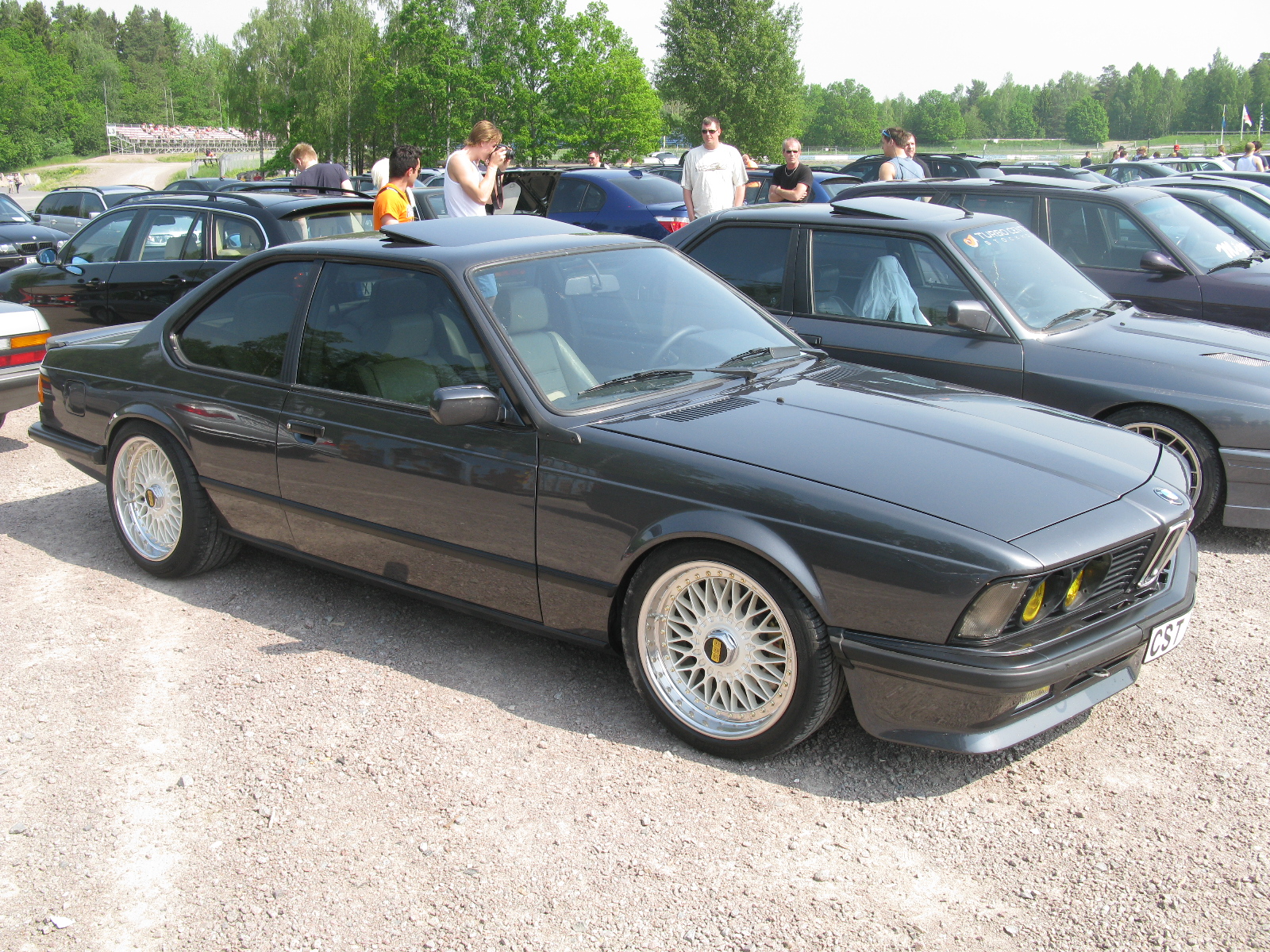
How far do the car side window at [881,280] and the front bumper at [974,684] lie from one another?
2766 millimetres

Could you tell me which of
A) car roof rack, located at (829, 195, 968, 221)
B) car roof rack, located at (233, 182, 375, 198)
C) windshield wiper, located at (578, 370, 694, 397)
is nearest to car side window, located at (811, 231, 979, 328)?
car roof rack, located at (829, 195, 968, 221)

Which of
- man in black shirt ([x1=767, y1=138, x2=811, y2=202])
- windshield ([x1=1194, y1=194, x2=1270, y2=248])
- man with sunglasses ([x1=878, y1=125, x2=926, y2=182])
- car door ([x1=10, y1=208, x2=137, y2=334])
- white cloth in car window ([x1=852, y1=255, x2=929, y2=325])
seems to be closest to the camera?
white cloth in car window ([x1=852, y1=255, x2=929, y2=325])

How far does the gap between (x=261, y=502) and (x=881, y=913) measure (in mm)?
2892

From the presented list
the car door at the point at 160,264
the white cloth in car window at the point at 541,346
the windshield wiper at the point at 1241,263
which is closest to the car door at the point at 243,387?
the white cloth in car window at the point at 541,346

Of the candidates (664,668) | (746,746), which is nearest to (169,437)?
(664,668)

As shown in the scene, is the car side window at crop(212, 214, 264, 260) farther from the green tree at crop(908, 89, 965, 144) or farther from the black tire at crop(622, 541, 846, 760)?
the green tree at crop(908, 89, 965, 144)

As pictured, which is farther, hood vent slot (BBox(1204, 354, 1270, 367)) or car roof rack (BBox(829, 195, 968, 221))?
car roof rack (BBox(829, 195, 968, 221))

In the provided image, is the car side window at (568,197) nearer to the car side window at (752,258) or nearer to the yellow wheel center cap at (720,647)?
the car side window at (752,258)

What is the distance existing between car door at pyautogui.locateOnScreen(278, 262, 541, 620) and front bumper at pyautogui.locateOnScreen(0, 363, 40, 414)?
4.13 metres

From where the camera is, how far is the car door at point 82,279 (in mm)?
8750

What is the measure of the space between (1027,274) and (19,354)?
6.44 metres

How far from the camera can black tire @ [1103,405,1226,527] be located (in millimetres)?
5062

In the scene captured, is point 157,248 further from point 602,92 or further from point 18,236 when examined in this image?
point 602,92

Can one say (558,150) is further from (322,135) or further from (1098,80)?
(1098,80)
